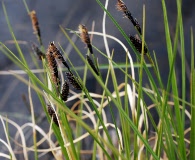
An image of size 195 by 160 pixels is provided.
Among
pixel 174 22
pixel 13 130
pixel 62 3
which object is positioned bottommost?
pixel 13 130

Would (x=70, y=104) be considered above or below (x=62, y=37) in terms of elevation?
below

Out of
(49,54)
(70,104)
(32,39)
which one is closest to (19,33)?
(32,39)

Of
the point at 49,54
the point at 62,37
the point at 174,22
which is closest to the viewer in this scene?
the point at 49,54

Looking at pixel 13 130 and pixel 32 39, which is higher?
pixel 32 39

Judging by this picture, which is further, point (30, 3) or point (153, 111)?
point (30, 3)

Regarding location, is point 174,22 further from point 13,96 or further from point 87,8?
point 13,96

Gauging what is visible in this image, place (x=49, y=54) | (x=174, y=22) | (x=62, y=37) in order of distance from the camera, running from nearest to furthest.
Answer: (x=49, y=54)
(x=174, y=22)
(x=62, y=37)

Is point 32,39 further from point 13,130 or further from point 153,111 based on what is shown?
point 153,111

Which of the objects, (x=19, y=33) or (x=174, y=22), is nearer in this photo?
(x=174, y=22)

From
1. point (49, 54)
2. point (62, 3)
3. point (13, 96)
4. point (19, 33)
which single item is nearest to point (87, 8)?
point (62, 3)
